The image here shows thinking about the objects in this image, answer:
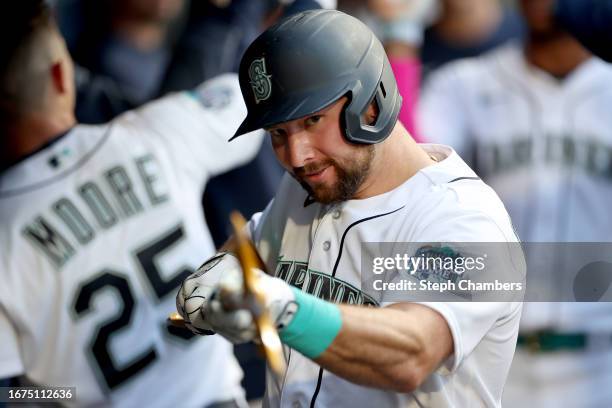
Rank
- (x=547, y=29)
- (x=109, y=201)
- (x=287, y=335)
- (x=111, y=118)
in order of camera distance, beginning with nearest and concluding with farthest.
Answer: (x=287, y=335) < (x=109, y=201) < (x=111, y=118) < (x=547, y=29)

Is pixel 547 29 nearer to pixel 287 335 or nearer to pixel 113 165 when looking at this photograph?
pixel 113 165

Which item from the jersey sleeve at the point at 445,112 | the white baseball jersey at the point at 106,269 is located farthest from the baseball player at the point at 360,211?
the jersey sleeve at the point at 445,112

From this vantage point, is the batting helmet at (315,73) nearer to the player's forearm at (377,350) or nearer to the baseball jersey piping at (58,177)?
the player's forearm at (377,350)

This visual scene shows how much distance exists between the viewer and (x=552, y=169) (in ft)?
16.6

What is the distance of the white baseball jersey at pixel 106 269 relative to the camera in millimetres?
3973

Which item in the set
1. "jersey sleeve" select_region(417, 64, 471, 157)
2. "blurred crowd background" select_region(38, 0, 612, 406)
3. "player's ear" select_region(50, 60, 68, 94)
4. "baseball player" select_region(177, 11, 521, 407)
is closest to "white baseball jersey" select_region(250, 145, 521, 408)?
"baseball player" select_region(177, 11, 521, 407)

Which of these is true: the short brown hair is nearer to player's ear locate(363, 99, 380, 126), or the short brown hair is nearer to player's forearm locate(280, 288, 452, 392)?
player's ear locate(363, 99, 380, 126)

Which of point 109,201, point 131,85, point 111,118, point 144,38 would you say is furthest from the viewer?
point 144,38

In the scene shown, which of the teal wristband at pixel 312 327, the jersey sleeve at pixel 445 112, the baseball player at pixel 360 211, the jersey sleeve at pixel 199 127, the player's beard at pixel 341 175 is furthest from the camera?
the jersey sleeve at pixel 445 112

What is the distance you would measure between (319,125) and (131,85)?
350cm

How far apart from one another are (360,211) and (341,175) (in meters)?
0.12

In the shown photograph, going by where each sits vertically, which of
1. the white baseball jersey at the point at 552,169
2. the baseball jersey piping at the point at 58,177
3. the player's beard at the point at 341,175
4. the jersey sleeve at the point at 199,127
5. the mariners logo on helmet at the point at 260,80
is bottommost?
the white baseball jersey at the point at 552,169

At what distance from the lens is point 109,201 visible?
13.4ft

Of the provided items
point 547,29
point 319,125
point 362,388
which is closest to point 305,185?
point 319,125
